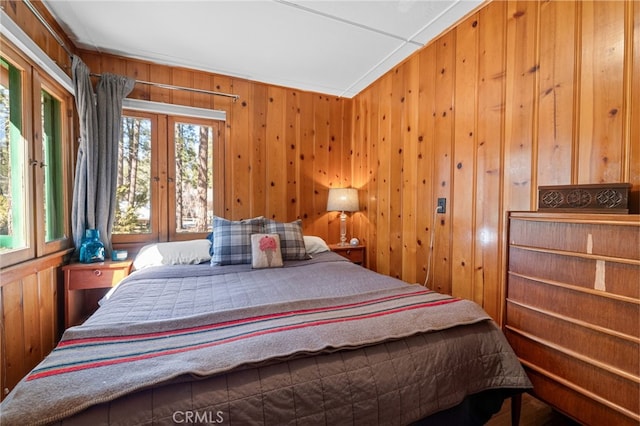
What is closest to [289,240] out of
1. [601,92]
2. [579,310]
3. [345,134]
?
[345,134]

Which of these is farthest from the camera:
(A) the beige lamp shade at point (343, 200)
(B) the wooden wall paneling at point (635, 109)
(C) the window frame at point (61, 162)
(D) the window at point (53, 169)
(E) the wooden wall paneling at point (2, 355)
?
(A) the beige lamp shade at point (343, 200)

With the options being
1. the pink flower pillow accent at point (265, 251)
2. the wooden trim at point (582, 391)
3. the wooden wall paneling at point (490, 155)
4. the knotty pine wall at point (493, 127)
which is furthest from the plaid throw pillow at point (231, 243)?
the wooden trim at point (582, 391)

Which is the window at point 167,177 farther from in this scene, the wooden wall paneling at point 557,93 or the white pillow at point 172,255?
the wooden wall paneling at point 557,93

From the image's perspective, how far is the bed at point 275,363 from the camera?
2.33 ft

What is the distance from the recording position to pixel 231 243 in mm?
2176

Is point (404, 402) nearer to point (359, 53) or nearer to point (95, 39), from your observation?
point (359, 53)

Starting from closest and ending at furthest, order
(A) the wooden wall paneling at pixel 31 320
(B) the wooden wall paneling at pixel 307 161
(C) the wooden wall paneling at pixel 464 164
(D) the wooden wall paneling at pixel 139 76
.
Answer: (A) the wooden wall paneling at pixel 31 320, (C) the wooden wall paneling at pixel 464 164, (D) the wooden wall paneling at pixel 139 76, (B) the wooden wall paneling at pixel 307 161

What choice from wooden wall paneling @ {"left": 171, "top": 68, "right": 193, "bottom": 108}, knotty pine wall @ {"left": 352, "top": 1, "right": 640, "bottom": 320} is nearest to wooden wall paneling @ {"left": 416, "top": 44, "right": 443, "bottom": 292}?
knotty pine wall @ {"left": 352, "top": 1, "right": 640, "bottom": 320}

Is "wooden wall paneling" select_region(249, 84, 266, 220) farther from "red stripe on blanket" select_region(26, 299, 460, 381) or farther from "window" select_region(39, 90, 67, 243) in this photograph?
"red stripe on blanket" select_region(26, 299, 460, 381)

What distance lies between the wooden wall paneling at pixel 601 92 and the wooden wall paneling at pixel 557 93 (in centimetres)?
5

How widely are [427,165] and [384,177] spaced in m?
0.59

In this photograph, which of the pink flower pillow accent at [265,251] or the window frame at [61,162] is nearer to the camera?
the window frame at [61,162]

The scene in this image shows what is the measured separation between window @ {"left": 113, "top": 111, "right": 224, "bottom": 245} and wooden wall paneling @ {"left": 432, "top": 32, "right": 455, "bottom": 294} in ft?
6.79

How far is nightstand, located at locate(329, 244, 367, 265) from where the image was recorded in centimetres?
306
